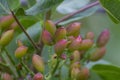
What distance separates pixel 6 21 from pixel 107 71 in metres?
0.46

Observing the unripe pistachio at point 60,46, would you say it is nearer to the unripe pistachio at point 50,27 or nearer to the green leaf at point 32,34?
the unripe pistachio at point 50,27

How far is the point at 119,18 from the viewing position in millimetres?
1646

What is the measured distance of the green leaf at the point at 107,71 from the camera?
1.81 m

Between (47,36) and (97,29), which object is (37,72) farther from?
(97,29)

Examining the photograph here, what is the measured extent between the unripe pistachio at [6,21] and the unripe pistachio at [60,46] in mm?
210

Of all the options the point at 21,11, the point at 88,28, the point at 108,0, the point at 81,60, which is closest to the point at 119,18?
the point at 108,0

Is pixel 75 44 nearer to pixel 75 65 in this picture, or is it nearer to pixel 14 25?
pixel 75 65

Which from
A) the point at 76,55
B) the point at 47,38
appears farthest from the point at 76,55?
the point at 47,38

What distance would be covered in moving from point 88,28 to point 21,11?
6.31 ft

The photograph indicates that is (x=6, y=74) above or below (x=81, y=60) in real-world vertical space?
above

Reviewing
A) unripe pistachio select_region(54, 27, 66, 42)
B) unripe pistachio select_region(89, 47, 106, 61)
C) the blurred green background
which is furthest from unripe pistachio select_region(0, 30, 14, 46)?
the blurred green background

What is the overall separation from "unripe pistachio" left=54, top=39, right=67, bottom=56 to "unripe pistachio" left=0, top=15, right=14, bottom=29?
0.69 feet

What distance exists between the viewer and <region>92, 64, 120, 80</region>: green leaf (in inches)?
71.4

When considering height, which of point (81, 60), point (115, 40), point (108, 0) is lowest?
point (115, 40)
